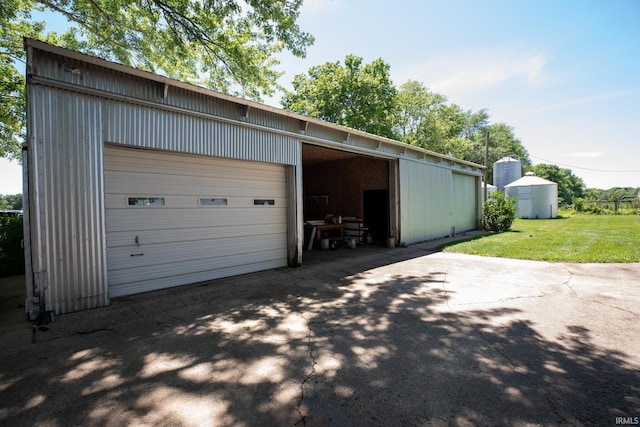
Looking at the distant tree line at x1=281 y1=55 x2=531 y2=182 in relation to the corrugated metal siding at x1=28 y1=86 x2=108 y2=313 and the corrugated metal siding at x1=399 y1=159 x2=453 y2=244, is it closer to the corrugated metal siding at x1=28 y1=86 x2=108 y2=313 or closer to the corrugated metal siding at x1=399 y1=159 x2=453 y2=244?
the corrugated metal siding at x1=399 y1=159 x2=453 y2=244

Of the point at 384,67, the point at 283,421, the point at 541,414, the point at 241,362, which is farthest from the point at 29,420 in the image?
the point at 384,67

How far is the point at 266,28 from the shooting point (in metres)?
8.53

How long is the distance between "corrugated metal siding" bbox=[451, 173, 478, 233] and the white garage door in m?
10.5

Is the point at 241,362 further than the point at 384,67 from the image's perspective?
No

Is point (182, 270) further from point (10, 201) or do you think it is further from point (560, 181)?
point (10, 201)

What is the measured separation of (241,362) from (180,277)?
3.55 meters

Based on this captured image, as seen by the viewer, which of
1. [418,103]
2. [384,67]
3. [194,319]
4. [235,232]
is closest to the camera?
[194,319]

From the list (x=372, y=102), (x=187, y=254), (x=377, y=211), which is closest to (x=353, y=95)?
(x=372, y=102)

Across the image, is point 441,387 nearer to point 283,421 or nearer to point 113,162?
point 283,421

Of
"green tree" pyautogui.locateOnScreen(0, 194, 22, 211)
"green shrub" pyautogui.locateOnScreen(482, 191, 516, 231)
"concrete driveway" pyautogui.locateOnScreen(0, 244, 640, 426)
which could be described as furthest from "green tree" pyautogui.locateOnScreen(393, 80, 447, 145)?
"green tree" pyautogui.locateOnScreen(0, 194, 22, 211)

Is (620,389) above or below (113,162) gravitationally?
below

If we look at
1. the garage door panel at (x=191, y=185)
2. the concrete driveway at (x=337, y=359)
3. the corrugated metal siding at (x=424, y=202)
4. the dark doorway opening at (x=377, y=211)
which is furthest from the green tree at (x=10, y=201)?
the concrete driveway at (x=337, y=359)

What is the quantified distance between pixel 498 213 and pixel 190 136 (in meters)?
15.3

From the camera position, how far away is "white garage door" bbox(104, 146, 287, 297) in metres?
4.98
